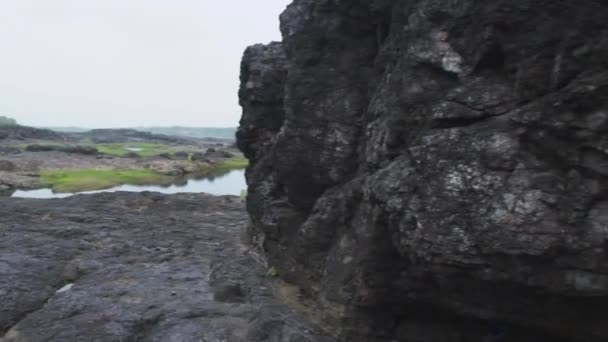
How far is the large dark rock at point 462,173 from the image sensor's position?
1259cm

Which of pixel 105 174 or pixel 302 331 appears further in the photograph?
pixel 105 174

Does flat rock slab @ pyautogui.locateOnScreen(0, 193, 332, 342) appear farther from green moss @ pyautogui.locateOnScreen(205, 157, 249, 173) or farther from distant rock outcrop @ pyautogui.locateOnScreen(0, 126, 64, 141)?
distant rock outcrop @ pyautogui.locateOnScreen(0, 126, 64, 141)

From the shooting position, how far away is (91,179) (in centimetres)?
7219

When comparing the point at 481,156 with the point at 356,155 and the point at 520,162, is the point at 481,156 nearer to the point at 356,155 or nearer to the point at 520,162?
the point at 520,162

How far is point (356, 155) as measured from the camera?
22.1 meters

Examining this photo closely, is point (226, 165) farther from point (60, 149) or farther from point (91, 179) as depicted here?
point (91, 179)

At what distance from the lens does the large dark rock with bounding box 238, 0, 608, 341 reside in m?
12.6

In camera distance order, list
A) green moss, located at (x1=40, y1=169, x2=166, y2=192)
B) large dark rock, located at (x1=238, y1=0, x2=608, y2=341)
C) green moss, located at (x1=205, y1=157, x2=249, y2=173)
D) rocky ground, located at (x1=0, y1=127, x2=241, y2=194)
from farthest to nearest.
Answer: green moss, located at (x1=205, y1=157, x2=249, y2=173) < rocky ground, located at (x1=0, y1=127, x2=241, y2=194) < green moss, located at (x1=40, y1=169, x2=166, y2=192) < large dark rock, located at (x1=238, y1=0, x2=608, y2=341)

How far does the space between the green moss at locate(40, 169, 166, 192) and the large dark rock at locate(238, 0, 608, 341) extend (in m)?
52.2

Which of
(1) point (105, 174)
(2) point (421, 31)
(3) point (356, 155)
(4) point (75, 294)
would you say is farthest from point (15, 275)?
(1) point (105, 174)

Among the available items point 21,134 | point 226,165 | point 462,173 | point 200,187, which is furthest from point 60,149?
point 462,173

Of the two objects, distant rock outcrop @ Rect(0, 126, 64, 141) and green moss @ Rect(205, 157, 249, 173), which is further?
distant rock outcrop @ Rect(0, 126, 64, 141)

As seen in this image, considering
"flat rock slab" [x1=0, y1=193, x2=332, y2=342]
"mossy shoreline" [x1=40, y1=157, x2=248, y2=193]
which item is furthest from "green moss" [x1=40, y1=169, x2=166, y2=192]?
"flat rock slab" [x1=0, y1=193, x2=332, y2=342]

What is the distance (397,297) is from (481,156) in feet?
19.7
